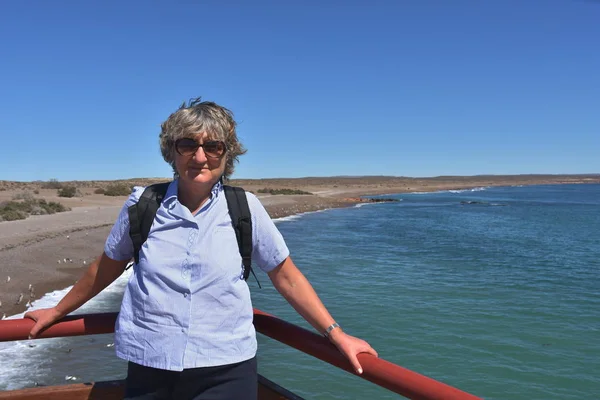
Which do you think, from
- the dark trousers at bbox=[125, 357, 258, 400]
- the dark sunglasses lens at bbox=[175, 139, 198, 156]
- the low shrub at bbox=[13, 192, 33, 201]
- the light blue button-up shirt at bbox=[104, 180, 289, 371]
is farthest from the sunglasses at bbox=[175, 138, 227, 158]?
the low shrub at bbox=[13, 192, 33, 201]

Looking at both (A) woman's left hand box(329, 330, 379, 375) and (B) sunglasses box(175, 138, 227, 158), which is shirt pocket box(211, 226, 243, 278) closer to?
(B) sunglasses box(175, 138, 227, 158)

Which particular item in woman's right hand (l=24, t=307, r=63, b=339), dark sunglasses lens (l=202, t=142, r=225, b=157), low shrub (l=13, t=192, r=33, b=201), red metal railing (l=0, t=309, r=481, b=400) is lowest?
red metal railing (l=0, t=309, r=481, b=400)

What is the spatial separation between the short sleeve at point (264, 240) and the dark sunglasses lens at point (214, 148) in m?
0.23

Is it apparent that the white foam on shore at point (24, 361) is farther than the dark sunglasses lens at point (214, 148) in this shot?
Yes

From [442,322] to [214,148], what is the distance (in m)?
10.5

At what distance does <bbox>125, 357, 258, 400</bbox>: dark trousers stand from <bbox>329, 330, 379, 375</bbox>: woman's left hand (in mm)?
392

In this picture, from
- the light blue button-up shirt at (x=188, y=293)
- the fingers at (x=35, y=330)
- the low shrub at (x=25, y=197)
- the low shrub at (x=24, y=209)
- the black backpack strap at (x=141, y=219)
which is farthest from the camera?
the low shrub at (x=25, y=197)

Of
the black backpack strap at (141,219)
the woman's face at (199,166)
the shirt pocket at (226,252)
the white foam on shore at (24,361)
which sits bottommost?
the white foam on shore at (24,361)

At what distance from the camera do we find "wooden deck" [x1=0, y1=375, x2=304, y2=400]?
2.56 meters

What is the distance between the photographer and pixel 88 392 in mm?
2605

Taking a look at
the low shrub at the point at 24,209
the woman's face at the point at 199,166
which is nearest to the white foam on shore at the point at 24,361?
the woman's face at the point at 199,166

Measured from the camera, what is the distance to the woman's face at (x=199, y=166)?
2.21 m

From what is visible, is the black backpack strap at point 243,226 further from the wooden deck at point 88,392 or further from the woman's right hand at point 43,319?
the woman's right hand at point 43,319

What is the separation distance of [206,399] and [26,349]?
8.20m
